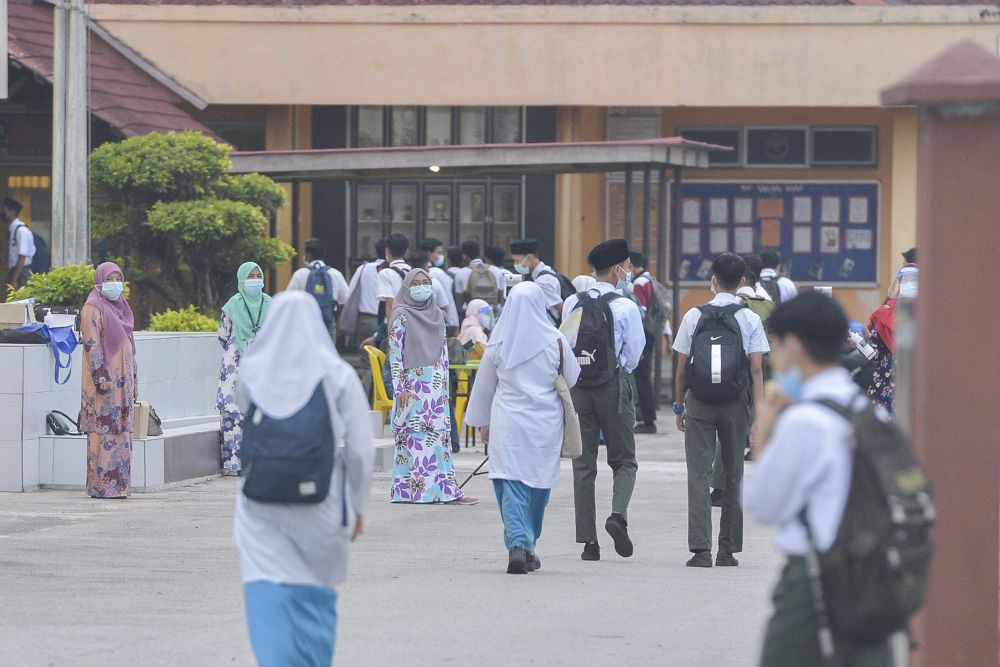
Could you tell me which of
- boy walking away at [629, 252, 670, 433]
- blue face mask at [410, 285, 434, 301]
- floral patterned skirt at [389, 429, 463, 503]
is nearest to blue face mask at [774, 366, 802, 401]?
blue face mask at [410, 285, 434, 301]

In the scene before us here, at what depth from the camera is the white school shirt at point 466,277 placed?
21.2 metres

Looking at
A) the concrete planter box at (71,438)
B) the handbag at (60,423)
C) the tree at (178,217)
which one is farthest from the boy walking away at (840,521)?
the tree at (178,217)

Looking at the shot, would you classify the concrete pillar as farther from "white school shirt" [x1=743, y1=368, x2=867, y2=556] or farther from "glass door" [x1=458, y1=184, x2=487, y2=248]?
"glass door" [x1=458, y1=184, x2=487, y2=248]

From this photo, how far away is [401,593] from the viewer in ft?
31.7

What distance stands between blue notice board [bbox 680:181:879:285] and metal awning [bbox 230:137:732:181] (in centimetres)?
461

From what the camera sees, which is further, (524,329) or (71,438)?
(71,438)

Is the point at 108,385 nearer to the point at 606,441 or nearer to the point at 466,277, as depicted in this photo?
the point at 606,441

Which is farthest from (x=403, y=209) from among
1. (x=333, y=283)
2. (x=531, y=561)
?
(x=531, y=561)

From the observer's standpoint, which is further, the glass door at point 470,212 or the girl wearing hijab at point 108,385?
the glass door at point 470,212

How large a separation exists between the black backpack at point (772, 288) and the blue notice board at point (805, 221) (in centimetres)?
805

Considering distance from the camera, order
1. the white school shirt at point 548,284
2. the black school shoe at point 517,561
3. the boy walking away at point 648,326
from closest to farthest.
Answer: the black school shoe at point 517,561 < the white school shirt at point 548,284 < the boy walking away at point 648,326

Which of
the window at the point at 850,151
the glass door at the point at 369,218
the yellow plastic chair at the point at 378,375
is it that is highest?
the window at the point at 850,151

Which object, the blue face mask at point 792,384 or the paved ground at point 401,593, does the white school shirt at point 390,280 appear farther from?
the blue face mask at point 792,384

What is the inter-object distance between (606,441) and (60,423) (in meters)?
5.26
